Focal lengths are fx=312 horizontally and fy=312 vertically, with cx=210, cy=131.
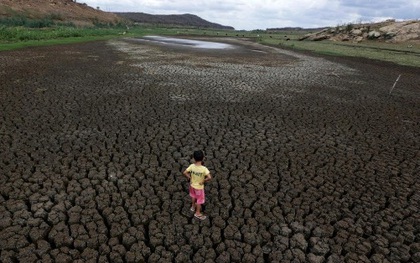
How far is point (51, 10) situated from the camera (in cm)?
8538

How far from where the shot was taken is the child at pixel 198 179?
5359 millimetres

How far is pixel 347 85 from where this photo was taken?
18156 millimetres

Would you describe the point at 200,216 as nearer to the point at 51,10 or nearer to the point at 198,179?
the point at 198,179

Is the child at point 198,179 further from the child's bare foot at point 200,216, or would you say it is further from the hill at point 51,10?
the hill at point 51,10

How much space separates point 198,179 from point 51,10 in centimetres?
9694

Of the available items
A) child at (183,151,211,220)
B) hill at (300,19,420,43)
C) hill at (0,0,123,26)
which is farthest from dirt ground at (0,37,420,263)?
hill at (0,0,123,26)

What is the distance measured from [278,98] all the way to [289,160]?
6589 millimetres

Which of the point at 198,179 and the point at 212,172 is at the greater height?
the point at 198,179

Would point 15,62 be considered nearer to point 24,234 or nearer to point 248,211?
point 24,234

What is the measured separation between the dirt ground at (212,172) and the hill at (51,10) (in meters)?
70.3

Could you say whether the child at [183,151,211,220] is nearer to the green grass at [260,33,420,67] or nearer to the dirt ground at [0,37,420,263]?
the dirt ground at [0,37,420,263]

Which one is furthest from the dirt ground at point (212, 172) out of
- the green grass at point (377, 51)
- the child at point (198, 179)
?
the green grass at point (377, 51)

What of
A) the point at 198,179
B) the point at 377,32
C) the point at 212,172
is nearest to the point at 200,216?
the point at 198,179

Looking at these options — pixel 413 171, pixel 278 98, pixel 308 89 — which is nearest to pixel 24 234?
pixel 413 171
